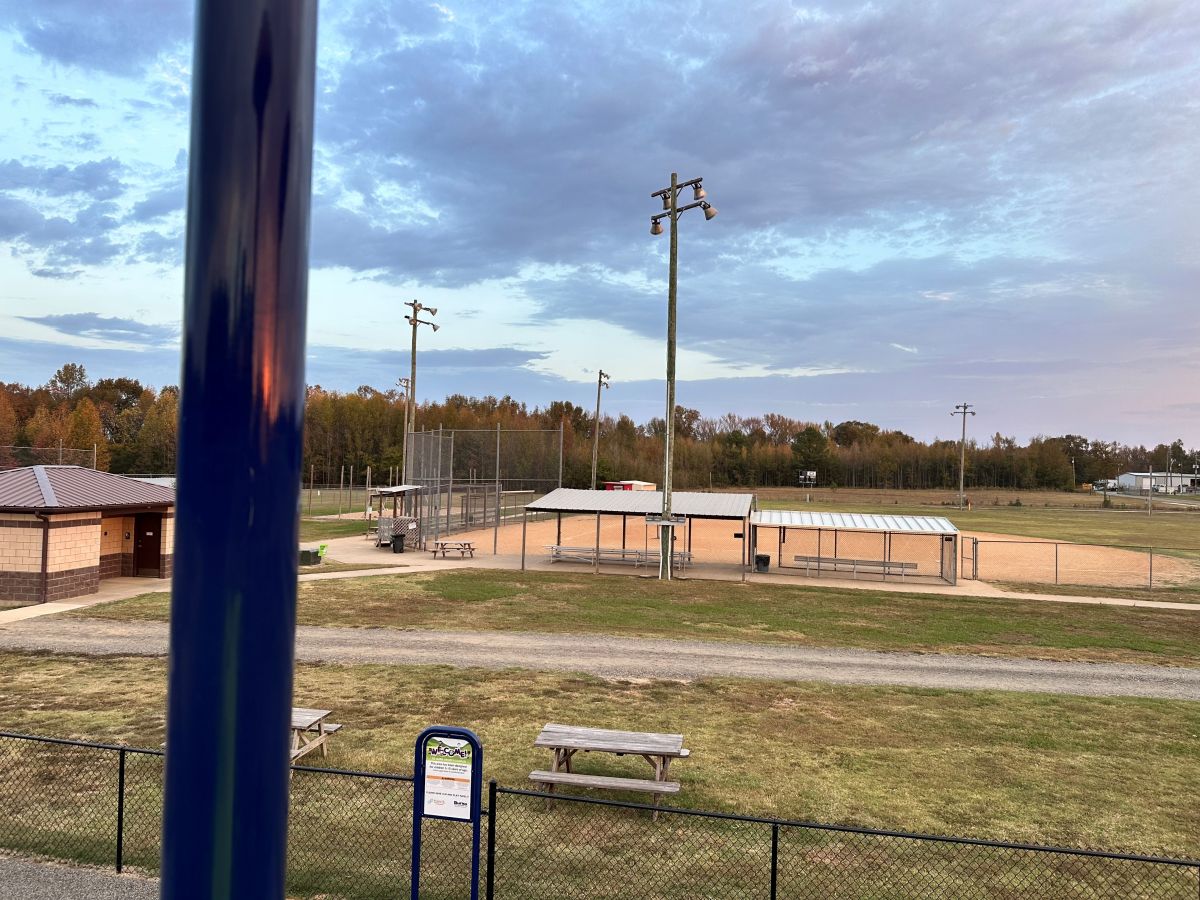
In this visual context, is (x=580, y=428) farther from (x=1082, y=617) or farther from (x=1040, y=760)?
(x=1040, y=760)

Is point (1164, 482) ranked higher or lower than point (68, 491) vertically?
higher

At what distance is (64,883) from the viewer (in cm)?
701

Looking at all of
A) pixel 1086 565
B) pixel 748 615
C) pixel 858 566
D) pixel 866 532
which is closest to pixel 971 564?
pixel 1086 565

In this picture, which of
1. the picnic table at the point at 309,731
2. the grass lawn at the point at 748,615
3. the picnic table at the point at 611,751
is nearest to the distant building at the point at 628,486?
the grass lawn at the point at 748,615

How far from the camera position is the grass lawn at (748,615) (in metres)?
18.7

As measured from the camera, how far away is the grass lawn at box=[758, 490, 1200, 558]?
50.6 metres

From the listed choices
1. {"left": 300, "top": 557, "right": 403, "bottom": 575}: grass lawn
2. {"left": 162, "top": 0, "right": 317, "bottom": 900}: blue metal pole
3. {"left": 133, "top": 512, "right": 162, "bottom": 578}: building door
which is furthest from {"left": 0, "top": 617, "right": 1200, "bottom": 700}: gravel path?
{"left": 162, "top": 0, "right": 317, "bottom": 900}: blue metal pole

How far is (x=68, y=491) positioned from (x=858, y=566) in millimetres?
26358

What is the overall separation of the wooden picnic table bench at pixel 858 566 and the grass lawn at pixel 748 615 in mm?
4138

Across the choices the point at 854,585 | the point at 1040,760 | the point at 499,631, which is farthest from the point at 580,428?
the point at 1040,760

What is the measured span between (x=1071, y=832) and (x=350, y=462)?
89028 millimetres

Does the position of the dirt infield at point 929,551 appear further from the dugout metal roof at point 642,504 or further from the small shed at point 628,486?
the small shed at point 628,486

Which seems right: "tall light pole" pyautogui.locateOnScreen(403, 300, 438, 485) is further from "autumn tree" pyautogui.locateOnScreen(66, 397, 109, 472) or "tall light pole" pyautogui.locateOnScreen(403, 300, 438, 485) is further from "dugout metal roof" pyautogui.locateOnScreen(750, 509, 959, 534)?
"autumn tree" pyautogui.locateOnScreen(66, 397, 109, 472)

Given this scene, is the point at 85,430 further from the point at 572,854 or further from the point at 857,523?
the point at 572,854
